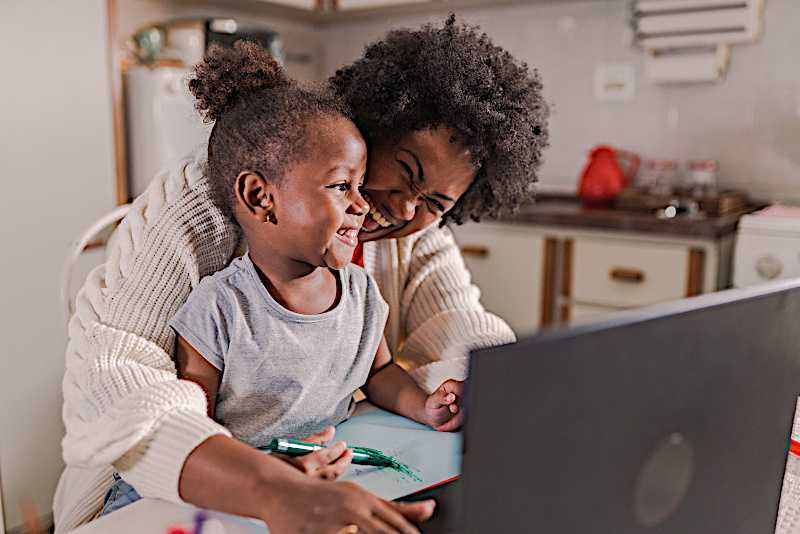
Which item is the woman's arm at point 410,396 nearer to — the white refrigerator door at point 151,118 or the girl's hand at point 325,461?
the girl's hand at point 325,461

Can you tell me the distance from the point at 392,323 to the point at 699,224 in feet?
4.52

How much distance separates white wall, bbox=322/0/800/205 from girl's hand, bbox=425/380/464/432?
84.4 inches

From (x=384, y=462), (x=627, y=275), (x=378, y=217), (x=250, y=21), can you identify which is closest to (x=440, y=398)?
(x=384, y=462)

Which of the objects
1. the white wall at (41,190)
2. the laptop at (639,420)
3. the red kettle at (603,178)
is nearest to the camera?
the laptop at (639,420)

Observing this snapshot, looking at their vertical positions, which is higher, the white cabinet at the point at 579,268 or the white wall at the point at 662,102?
the white wall at the point at 662,102

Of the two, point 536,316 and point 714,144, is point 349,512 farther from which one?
point 714,144

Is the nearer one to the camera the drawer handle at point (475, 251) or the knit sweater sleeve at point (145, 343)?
the knit sweater sleeve at point (145, 343)

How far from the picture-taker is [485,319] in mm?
1029

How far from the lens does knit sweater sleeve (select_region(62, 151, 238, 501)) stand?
610 millimetres

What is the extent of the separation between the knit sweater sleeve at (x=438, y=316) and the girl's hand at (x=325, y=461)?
310 millimetres

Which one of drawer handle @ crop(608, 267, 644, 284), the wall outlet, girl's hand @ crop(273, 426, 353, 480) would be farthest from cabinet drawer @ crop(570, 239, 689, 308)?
girl's hand @ crop(273, 426, 353, 480)

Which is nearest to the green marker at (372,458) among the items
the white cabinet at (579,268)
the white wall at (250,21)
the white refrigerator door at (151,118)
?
the white cabinet at (579,268)

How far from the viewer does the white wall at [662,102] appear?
98.5 inches

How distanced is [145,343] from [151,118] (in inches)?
68.6
